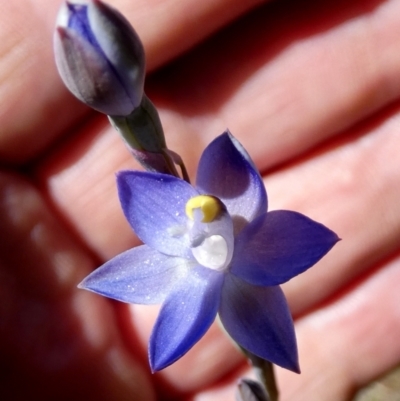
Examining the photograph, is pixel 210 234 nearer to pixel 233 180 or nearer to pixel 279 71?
pixel 233 180

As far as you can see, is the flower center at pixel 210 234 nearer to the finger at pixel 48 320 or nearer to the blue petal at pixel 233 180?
A: the blue petal at pixel 233 180

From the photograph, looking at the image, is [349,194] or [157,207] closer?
Answer: [157,207]

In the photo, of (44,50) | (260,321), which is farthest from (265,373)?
(44,50)

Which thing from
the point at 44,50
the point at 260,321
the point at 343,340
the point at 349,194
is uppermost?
the point at 44,50

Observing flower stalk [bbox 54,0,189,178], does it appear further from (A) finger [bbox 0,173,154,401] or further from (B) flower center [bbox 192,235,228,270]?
(A) finger [bbox 0,173,154,401]

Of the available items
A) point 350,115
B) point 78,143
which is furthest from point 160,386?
point 350,115

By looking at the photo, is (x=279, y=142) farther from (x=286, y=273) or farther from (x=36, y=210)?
(x=286, y=273)

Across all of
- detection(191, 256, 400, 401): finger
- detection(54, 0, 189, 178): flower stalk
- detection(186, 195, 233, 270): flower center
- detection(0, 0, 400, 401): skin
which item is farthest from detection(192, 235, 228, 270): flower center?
detection(191, 256, 400, 401): finger

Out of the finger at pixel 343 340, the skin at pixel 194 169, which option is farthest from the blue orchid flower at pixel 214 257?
the finger at pixel 343 340
